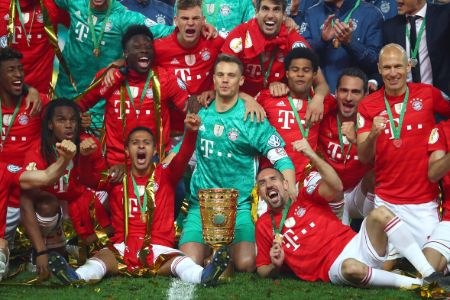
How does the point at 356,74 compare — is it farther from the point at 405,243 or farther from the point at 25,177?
the point at 25,177

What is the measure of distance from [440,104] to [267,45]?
1631 millimetres

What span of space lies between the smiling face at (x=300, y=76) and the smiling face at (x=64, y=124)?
1840 millimetres

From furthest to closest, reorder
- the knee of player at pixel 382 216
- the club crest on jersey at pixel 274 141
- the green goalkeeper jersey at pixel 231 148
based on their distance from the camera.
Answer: the green goalkeeper jersey at pixel 231 148, the club crest on jersey at pixel 274 141, the knee of player at pixel 382 216

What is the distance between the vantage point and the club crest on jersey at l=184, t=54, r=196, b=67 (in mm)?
9180

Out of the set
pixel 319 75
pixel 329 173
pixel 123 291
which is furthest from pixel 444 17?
pixel 123 291

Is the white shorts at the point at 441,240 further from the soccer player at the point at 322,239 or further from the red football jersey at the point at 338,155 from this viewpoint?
the red football jersey at the point at 338,155

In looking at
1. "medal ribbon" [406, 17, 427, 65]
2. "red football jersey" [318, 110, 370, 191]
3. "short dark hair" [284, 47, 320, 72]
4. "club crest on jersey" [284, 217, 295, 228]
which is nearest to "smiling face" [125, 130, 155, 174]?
"club crest on jersey" [284, 217, 295, 228]

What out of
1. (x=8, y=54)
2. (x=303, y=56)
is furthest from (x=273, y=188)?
(x=8, y=54)

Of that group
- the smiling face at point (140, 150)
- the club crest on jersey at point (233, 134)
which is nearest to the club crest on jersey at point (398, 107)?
the club crest on jersey at point (233, 134)

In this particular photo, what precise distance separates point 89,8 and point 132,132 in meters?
1.44

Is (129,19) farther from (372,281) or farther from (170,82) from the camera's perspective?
(372,281)

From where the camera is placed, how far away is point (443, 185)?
8.14 meters

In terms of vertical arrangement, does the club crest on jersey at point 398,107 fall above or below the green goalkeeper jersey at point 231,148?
above

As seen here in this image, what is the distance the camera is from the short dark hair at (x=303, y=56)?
344 inches
